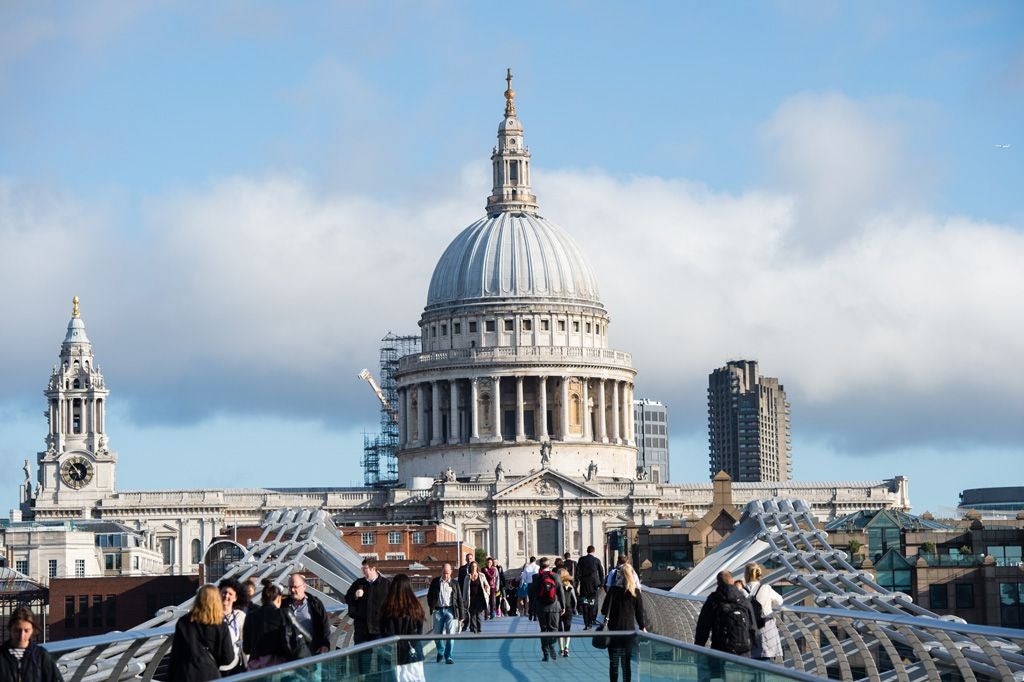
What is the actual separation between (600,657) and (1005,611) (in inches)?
2680

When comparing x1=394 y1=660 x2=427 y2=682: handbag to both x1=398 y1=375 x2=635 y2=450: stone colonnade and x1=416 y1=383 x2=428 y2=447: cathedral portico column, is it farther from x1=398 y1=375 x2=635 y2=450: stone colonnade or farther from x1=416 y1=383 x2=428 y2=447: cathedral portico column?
x1=416 y1=383 x2=428 y2=447: cathedral portico column

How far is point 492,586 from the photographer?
178 ft

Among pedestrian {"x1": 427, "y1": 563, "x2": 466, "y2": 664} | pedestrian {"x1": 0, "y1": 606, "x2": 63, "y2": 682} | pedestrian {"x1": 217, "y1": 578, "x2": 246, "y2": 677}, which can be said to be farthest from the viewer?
pedestrian {"x1": 427, "y1": 563, "x2": 466, "y2": 664}

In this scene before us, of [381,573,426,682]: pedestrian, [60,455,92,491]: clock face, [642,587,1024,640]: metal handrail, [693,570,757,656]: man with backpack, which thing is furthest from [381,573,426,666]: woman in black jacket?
[60,455,92,491]: clock face

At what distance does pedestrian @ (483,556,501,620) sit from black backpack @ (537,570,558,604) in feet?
26.4

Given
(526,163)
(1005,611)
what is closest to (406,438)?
(526,163)

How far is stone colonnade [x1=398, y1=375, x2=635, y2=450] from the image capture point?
17862cm

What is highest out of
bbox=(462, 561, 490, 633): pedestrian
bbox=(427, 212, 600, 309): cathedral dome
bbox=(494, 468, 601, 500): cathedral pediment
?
bbox=(427, 212, 600, 309): cathedral dome

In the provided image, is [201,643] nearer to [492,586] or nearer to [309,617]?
[309,617]

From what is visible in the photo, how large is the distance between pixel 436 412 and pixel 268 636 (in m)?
151

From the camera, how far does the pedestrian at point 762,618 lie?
107 ft

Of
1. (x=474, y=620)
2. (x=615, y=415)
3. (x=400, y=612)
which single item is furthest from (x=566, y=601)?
(x=615, y=415)

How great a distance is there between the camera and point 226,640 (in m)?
26.5

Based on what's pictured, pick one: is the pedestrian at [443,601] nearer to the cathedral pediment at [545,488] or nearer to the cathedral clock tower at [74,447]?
the cathedral pediment at [545,488]
